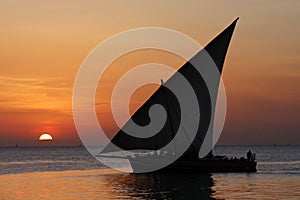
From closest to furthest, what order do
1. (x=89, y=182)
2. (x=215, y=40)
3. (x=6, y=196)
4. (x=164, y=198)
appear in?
(x=164, y=198) < (x=6, y=196) < (x=89, y=182) < (x=215, y=40)

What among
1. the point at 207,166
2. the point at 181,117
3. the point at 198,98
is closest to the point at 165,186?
the point at 181,117

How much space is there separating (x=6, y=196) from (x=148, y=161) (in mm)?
21088

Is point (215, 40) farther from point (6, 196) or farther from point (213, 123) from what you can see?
point (6, 196)

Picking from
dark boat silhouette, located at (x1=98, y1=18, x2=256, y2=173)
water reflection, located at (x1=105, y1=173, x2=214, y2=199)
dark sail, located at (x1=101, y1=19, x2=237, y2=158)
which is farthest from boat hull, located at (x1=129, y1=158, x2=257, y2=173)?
dark sail, located at (x1=101, y1=19, x2=237, y2=158)

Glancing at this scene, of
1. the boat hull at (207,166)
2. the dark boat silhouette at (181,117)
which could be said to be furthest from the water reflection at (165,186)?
the dark boat silhouette at (181,117)

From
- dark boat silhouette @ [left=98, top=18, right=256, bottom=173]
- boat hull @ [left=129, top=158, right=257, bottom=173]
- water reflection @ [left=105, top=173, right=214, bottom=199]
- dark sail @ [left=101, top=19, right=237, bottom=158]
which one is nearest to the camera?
water reflection @ [left=105, top=173, right=214, bottom=199]

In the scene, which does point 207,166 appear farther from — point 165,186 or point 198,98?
point 165,186

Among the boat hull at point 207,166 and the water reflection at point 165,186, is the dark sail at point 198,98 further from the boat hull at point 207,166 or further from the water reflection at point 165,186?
the water reflection at point 165,186

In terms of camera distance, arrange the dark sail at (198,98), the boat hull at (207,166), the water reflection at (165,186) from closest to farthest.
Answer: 1. the water reflection at (165,186)
2. the dark sail at (198,98)
3. the boat hull at (207,166)

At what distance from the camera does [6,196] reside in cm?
4384

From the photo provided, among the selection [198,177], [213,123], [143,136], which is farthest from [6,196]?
[213,123]

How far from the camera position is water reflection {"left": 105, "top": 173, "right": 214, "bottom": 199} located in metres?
42.2

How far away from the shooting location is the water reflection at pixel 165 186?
42.2m

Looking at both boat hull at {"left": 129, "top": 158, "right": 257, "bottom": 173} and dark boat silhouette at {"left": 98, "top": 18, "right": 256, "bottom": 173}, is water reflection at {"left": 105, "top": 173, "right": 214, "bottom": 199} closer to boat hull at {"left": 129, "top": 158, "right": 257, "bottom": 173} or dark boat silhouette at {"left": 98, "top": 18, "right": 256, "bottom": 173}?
boat hull at {"left": 129, "top": 158, "right": 257, "bottom": 173}
